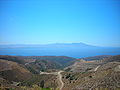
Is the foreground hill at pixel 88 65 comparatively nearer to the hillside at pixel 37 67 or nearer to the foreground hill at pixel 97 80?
the foreground hill at pixel 97 80

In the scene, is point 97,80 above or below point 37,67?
above

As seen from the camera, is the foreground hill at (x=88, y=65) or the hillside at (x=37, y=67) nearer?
the foreground hill at (x=88, y=65)

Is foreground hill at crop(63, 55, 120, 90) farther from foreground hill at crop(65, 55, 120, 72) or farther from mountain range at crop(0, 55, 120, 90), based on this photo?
foreground hill at crop(65, 55, 120, 72)

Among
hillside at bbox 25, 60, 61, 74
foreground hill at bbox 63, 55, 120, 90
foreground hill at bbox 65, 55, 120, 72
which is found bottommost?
hillside at bbox 25, 60, 61, 74

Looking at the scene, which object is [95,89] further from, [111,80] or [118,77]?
[118,77]

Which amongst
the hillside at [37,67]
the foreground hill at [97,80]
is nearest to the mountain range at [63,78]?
the foreground hill at [97,80]

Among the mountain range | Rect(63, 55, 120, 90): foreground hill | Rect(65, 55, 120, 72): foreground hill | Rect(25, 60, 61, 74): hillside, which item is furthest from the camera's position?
Rect(25, 60, 61, 74): hillside

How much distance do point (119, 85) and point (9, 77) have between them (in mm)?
45476

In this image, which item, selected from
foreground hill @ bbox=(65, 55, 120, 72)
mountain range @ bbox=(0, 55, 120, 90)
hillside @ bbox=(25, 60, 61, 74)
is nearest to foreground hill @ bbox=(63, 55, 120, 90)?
mountain range @ bbox=(0, 55, 120, 90)

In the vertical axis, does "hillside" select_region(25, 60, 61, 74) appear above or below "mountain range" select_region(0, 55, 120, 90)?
A: below

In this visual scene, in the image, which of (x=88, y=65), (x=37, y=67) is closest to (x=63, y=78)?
(x=88, y=65)

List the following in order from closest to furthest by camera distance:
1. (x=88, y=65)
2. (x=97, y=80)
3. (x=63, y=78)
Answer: (x=97, y=80)
(x=63, y=78)
(x=88, y=65)

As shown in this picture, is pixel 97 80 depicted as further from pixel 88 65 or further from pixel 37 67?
pixel 37 67

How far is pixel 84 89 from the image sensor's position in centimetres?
1908
